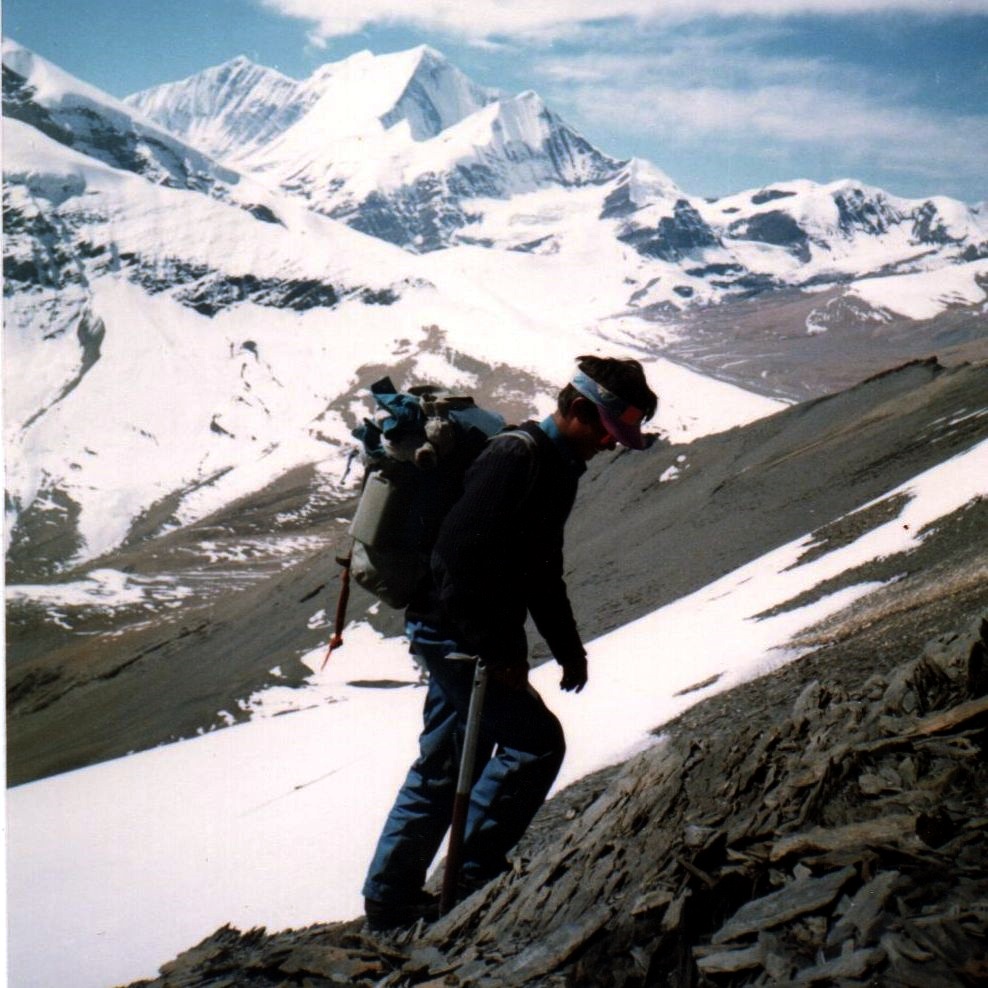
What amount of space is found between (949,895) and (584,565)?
2481 centimetres

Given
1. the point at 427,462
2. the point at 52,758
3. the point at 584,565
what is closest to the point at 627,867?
the point at 427,462

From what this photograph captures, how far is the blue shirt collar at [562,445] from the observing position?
3914 mm

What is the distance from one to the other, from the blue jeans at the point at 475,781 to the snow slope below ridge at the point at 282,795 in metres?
1.31

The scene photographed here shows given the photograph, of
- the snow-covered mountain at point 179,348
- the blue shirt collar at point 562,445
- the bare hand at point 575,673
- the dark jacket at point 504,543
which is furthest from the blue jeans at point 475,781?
the snow-covered mountain at point 179,348

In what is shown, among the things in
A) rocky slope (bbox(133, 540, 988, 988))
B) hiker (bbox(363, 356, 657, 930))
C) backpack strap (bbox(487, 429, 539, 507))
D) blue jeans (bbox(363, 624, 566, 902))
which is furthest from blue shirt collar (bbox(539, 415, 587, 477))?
rocky slope (bbox(133, 540, 988, 988))

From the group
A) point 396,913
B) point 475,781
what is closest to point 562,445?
point 475,781

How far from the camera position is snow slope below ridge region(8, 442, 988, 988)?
6.16 metres

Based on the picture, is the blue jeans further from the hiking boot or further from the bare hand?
the bare hand

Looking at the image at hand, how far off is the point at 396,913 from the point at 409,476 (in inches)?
77.0

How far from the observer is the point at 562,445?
3928mm

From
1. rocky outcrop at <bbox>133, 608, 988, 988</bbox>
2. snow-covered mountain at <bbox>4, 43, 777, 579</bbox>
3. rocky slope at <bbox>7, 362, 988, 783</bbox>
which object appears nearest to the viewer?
rocky outcrop at <bbox>133, 608, 988, 988</bbox>

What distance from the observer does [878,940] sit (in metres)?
2.63

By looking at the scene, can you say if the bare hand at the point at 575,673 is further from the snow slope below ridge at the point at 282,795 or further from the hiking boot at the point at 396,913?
the snow slope below ridge at the point at 282,795

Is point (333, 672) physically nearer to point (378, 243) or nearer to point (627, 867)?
point (627, 867)
